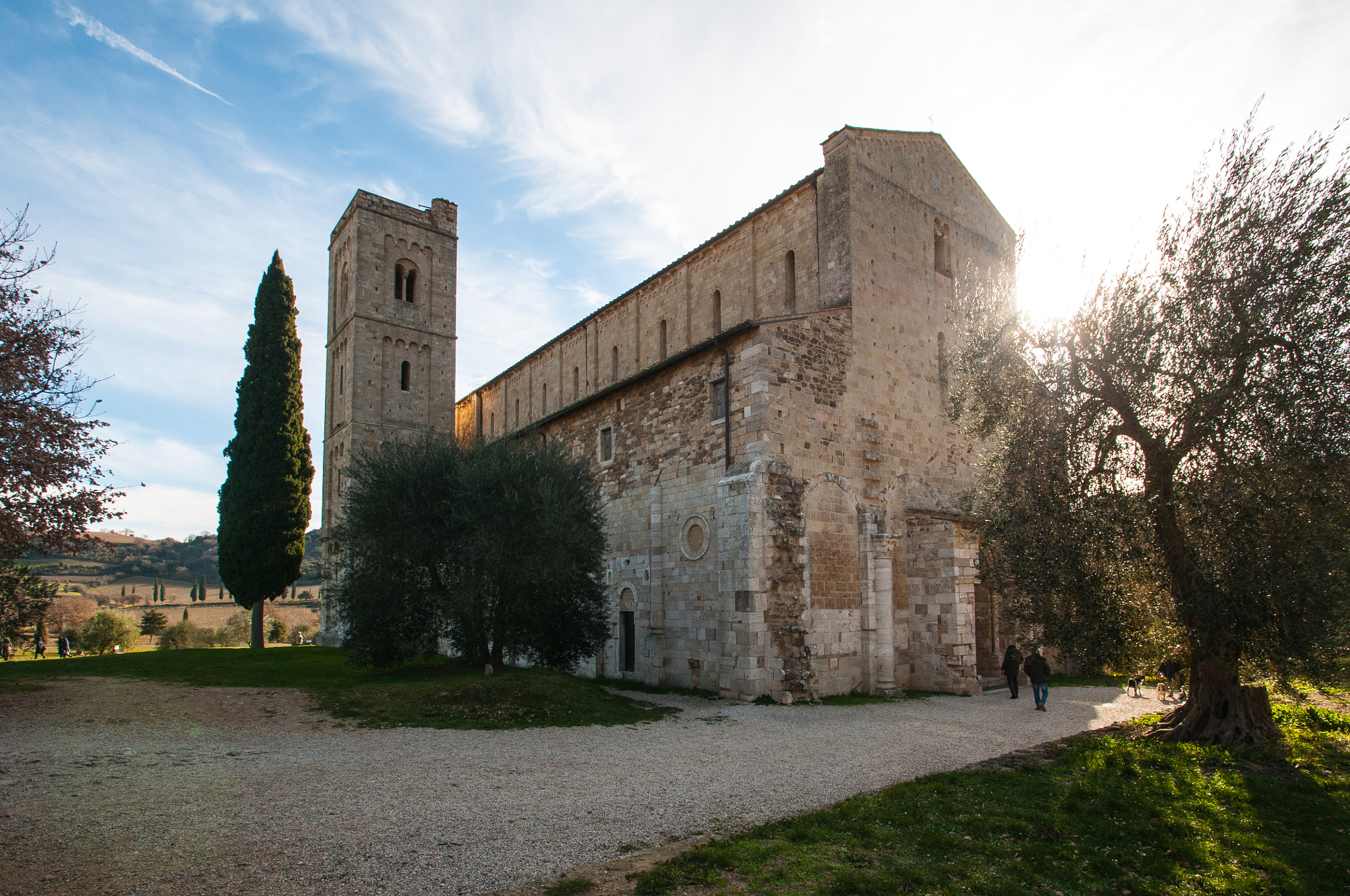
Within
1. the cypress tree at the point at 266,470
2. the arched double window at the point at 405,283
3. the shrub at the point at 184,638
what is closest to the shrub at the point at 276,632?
the shrub at the point at 184,638

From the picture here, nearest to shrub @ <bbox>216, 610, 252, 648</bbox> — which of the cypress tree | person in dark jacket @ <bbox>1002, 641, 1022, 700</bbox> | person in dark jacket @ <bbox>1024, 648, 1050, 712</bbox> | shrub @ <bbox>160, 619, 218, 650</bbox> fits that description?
shrub @ <bbox>160, 619, 218, 650</bbox>

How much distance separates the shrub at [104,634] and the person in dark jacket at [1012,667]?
35860 mm

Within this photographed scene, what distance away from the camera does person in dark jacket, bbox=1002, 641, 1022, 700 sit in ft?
54.0

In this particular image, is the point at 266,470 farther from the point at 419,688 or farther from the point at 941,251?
the point at 941,251

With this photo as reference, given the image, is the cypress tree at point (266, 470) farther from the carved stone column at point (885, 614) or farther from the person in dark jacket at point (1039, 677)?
the person in dark jacket at point (1039, 677)

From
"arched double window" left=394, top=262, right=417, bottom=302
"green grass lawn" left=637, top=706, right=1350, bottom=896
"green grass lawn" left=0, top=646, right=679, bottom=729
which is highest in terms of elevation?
"arched double window" left=394, top=262, right=417, bottom=302

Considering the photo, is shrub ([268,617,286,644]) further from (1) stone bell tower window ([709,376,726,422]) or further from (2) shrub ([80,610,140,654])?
(1) stone bell tower window ([709,376,726,422])

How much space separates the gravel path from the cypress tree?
516 inches

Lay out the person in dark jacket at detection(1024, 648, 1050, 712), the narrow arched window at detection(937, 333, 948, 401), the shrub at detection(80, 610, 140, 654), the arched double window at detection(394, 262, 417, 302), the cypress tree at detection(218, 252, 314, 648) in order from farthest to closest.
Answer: the arched double window at detection(394, 262, 417, 302)
the shrub at detection(80, 610, 140, 654)
the cypress tree at detection(218, 252, 314, 648)
the narrow arched window at detection(937, 333, 948, 401)
the person in dark jacket at detection(1024, 648, 1050, 712)

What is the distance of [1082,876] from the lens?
5867mm

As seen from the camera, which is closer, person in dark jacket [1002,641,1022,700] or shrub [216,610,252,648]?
person in dark jacket [1002,641,1022,700]

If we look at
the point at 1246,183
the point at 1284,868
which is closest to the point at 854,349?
the point at 1246,183

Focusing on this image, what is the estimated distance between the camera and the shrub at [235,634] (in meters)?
38.6

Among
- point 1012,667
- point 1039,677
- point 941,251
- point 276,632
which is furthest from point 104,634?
point 941,251
